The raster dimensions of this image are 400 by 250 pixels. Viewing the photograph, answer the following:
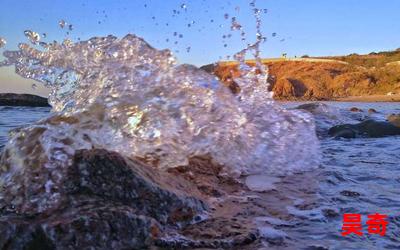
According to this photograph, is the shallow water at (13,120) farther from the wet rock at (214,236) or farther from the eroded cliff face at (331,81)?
the eroded cliff face at (331,81)

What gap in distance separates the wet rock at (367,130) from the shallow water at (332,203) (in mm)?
2844

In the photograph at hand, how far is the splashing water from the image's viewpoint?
4035 millimetres

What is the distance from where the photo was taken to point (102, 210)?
9.12 ft

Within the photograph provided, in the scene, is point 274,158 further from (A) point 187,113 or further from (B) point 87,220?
(B) point 87,220

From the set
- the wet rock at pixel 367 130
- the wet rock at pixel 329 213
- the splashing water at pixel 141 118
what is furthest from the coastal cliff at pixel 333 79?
the wet rock at pixel 329 213

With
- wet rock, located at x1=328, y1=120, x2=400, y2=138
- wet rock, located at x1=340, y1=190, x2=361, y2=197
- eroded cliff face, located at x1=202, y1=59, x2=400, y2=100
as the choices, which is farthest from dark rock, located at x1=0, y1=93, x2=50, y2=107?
eroded cliff face, located at x1=202, y1=59, x2=400, y2=100

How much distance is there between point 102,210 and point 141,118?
234cm

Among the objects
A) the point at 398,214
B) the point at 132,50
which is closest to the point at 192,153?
the point at 132,50

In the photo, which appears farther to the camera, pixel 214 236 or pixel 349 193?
pixel 349 193

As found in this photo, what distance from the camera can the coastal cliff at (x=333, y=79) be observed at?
60562 mm

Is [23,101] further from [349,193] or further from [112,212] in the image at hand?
[112,212]

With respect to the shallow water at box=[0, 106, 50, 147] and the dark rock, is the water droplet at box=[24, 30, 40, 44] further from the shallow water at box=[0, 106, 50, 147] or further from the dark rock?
the dark rock

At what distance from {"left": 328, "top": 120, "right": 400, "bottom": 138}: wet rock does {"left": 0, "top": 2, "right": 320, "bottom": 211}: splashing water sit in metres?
2.42

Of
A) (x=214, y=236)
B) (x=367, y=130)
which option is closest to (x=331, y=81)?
(x=367, y=130)
